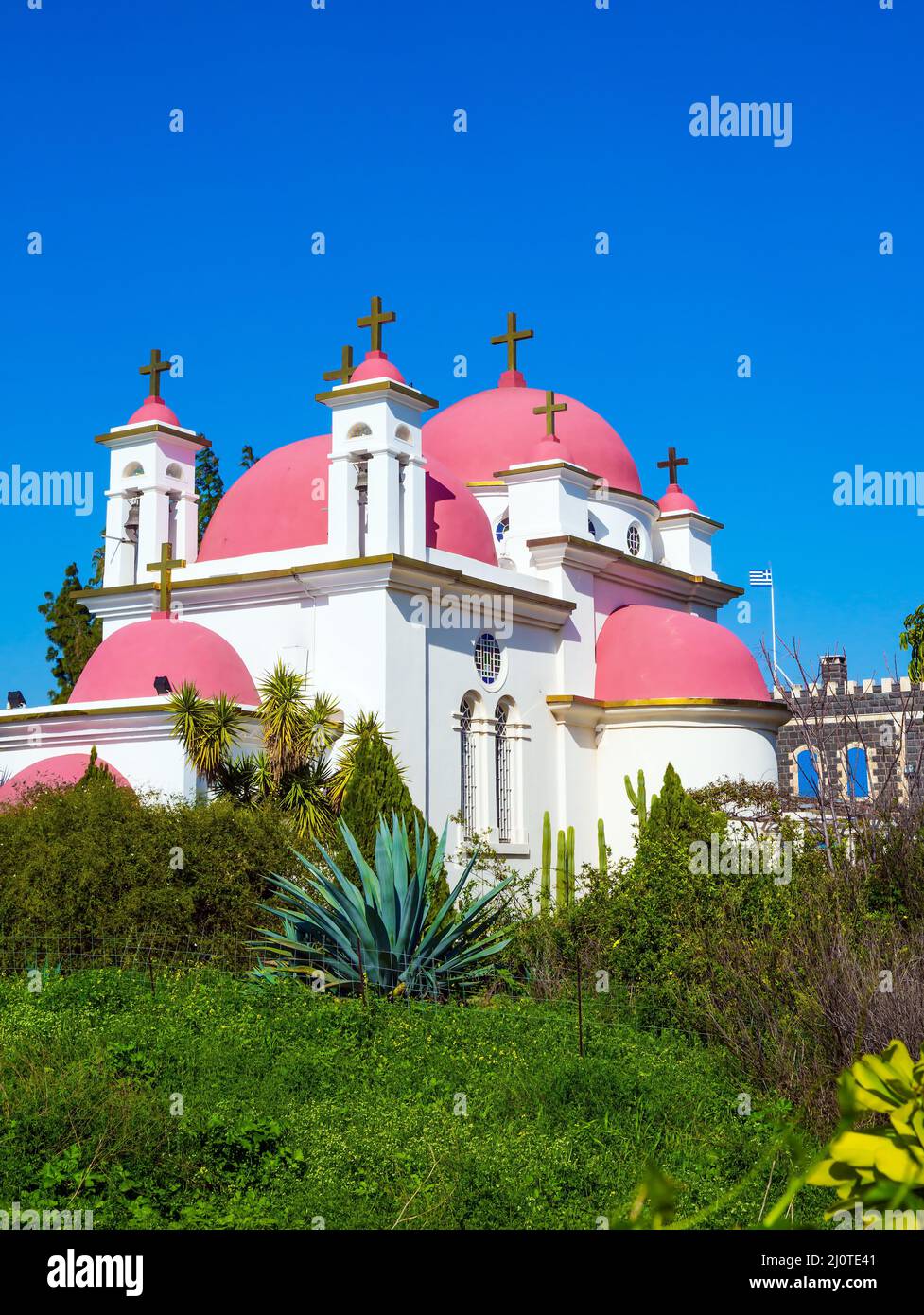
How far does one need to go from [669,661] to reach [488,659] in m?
3.69

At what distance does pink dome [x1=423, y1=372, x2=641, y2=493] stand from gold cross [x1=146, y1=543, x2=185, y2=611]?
619 cm

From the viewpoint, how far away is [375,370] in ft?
66.1

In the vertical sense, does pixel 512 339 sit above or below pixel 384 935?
above

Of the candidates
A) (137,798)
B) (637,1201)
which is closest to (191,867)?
(137,798)

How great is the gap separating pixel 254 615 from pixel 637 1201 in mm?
19441

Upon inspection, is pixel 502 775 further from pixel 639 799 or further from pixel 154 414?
pixel 154 414

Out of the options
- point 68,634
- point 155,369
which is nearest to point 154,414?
point 155,369

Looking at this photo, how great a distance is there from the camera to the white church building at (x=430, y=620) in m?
19.0

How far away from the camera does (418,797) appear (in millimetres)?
18984

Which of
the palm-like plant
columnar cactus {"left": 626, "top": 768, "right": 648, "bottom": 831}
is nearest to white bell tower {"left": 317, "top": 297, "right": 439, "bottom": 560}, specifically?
the palm-like plant

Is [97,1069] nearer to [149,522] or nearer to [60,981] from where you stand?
[60,981]

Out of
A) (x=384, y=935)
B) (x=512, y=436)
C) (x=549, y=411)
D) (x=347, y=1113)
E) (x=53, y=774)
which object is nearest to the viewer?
(x=347, y=1113)

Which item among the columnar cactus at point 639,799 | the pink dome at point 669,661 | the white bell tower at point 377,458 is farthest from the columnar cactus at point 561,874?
the white bell tower at point 377,458

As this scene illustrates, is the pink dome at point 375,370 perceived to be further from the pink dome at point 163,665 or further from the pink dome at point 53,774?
the pink dome at point 53,774
